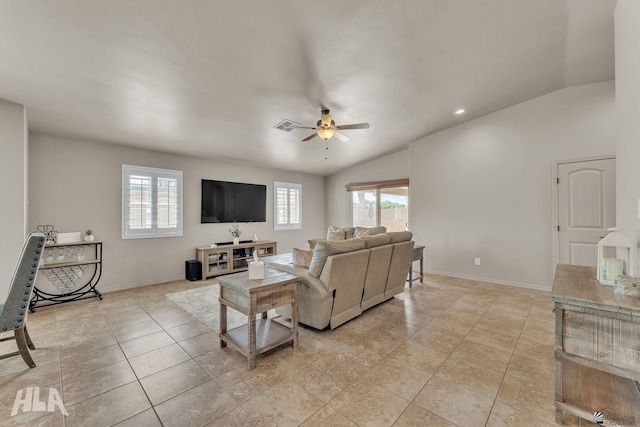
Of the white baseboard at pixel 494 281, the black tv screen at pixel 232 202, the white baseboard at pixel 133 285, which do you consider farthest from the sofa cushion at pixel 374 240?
the white baseboard at pixel 133 285

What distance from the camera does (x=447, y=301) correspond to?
3.93 m

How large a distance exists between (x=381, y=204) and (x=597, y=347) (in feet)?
18.0

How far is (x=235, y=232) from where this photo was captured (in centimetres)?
603

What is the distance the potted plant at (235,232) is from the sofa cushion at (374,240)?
3.53 metres

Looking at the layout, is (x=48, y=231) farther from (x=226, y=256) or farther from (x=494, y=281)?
(x=494, y=281)

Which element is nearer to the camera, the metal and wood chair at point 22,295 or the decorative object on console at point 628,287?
the decorative object on console at point 628,287

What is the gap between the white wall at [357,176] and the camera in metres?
6.51

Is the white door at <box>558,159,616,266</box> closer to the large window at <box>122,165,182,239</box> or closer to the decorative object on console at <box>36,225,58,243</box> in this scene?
the large window at <box>122,165,182,239</box>

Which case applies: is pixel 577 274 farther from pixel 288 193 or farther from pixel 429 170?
pixel 288 193

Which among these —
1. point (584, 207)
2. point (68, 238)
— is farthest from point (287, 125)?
point (584, 207)

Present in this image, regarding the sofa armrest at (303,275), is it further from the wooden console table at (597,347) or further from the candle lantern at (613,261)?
the candle lantern at (613,261)

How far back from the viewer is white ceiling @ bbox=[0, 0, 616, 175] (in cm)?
212

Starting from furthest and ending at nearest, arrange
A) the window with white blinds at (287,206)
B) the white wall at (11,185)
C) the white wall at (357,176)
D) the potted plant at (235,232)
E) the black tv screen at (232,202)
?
the window with white blinds at (287,206)
the white wall at (357,176)
the potted plant at (235,232)
the black tv screen at (232,202)
the white wall at (11,185)

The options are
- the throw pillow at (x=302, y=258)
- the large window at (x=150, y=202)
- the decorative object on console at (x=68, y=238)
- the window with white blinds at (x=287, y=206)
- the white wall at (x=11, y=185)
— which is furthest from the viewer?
the window with white blinds at (x=287, y=206)
